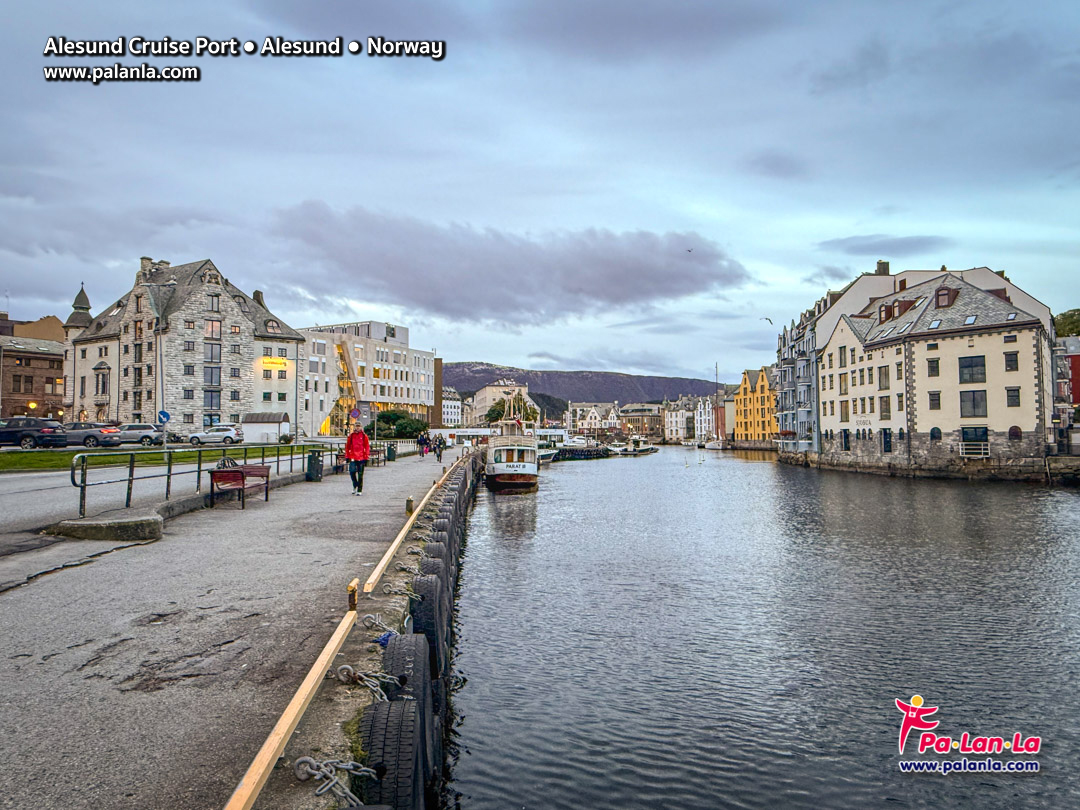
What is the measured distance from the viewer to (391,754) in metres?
5.05

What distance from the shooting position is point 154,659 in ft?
23.0

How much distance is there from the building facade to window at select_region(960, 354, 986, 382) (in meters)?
72.1

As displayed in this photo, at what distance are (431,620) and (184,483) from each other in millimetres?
19376

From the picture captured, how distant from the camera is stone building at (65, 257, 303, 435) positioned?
78.2m

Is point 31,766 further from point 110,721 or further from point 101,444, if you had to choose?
point 101,444

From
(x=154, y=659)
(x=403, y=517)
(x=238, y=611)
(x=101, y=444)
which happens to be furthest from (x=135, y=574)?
(x=101, y=444)

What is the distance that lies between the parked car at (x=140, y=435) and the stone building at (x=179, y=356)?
20.0 m

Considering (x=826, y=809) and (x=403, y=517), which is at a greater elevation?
(x=403, y=517)

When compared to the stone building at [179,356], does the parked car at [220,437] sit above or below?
below

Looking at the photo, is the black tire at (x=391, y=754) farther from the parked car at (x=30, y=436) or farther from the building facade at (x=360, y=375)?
the building facade at (x=360, y=375)

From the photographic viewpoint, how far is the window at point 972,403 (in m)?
55.1

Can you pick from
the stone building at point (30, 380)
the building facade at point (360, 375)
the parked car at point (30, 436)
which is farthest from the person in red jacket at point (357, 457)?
the stone building at point (30, 380)

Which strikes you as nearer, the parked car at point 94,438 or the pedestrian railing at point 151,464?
the pedestrian railing at point 151,464

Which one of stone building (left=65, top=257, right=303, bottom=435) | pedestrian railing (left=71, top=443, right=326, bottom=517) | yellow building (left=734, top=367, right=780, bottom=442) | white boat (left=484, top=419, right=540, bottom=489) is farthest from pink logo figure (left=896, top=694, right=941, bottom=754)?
yellow building (left=734, top=367, right=780, bottom=442)
